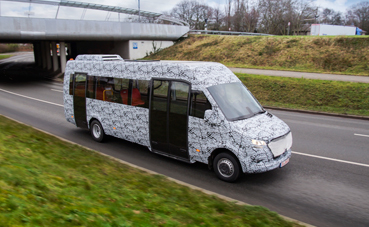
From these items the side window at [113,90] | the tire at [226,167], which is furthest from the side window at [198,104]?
the side window at [113,90]

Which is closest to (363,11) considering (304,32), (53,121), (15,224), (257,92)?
(304,32)

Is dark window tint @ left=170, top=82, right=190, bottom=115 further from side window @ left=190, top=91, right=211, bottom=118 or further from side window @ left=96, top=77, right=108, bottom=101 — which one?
side window @ left=96, top=77, right=108, bottom=101

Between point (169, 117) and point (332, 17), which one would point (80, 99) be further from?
point (332, 17)

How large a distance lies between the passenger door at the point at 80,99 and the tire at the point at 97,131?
→ 1.38ft

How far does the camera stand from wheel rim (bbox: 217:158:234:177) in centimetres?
669

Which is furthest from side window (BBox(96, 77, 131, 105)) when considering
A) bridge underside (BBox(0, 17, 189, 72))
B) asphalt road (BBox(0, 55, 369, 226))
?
bridge underside (BBox(0, 17, 189, 72))

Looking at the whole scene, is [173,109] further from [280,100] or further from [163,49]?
[163,49]

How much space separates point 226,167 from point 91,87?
5578 millimetres

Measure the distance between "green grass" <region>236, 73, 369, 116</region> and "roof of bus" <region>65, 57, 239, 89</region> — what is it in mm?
9326

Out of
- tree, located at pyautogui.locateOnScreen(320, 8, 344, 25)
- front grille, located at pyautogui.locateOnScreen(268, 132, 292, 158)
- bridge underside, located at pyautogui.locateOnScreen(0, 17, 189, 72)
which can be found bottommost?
front grille, located at pyautogui.locateOnScreen(268, 132, 292, 158)

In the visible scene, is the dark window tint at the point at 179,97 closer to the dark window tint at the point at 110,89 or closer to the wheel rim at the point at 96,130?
the dark window tint at the point at 110,89

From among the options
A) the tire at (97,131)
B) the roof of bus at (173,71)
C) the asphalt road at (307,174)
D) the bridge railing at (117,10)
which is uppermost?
the bridge railing at (117,10)

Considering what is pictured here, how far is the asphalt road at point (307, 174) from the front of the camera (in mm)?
5686

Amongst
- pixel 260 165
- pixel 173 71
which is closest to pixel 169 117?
pixel 173 71
